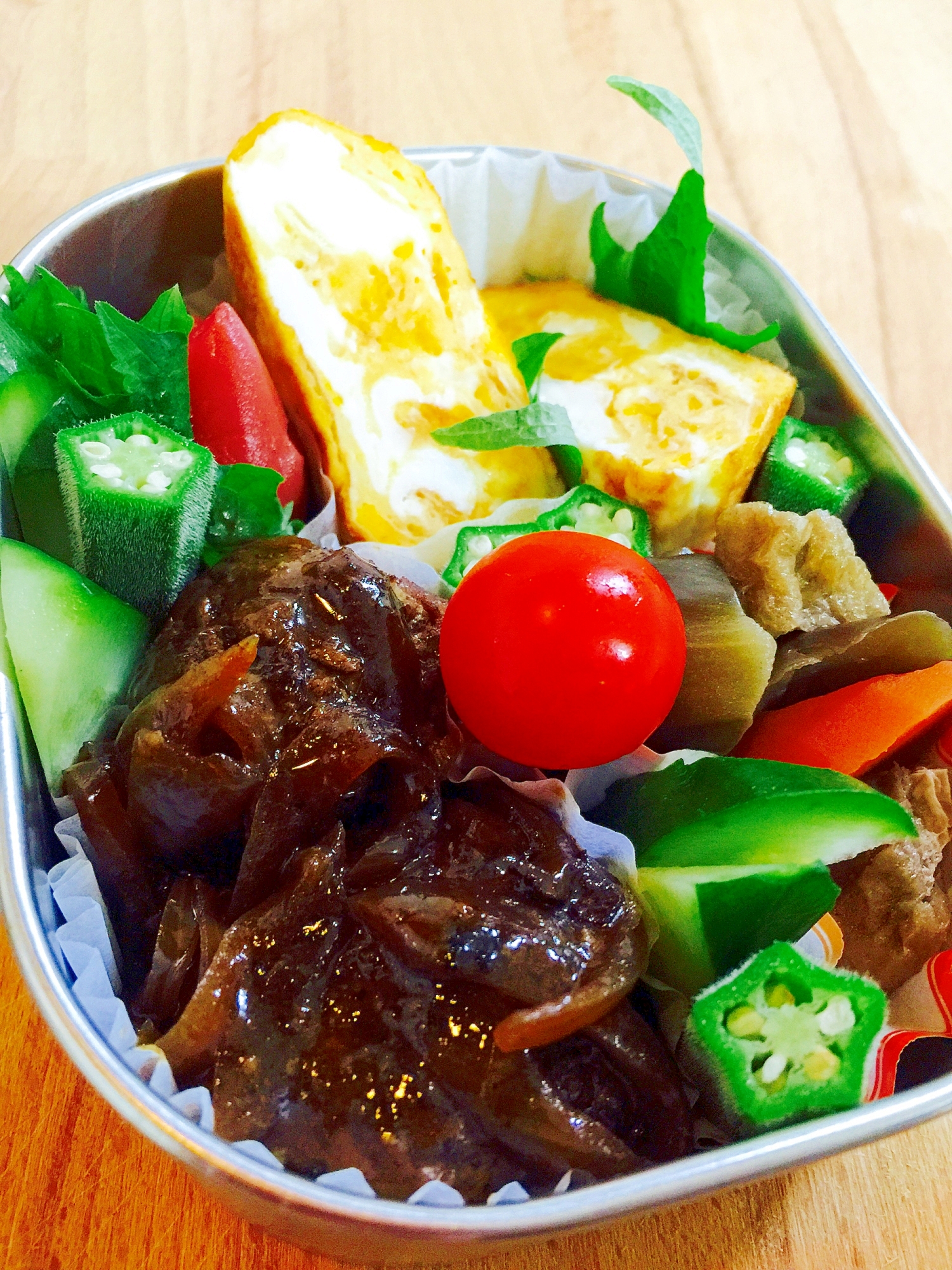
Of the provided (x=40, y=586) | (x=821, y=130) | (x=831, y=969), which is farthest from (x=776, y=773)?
(x=821, y=130)

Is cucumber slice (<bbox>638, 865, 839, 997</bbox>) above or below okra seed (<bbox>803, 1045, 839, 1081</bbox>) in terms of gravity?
→ above

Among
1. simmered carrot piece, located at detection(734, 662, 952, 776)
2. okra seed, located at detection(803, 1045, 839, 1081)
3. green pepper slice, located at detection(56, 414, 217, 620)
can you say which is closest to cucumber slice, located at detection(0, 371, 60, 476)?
green pepper slice, located at detection(56, 414, 217, 620)

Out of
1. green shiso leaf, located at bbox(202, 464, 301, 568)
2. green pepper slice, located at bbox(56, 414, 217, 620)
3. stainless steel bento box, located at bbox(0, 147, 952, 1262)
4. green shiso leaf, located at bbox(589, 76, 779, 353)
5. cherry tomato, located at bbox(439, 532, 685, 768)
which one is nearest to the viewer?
stainless steel bento box, located at bbox(0, 147, 952, 1262)

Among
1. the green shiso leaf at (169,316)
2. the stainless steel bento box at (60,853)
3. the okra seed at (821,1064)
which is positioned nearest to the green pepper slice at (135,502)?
the stainless steel bento box at (60,853)

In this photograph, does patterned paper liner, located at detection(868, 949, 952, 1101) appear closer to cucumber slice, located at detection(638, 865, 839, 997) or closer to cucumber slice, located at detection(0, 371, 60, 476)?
cucumber slice, located at detection(638, 865, 839, 997)

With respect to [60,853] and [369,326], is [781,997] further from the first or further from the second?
[369,326]

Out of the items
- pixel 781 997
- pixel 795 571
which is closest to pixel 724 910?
pixel 781 997
